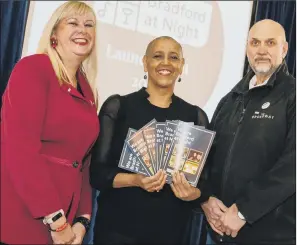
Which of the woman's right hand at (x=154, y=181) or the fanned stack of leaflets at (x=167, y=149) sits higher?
the fanned stack of leaflets at (x=167, y=149)

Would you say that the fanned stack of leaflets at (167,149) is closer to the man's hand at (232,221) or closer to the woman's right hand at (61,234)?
the man's hand at (232,221)

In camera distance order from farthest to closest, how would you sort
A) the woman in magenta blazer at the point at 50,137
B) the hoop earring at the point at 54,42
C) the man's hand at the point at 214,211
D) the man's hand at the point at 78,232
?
the man's hand at the point at 214,211, the hoop earring at the point at 54,42, the man's hand at the point at 78,232, the woman in magenta blazer at the point at 50,137

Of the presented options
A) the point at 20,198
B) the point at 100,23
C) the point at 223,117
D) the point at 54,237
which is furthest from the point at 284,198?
the point at 100,23

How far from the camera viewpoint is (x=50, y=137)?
74.7 inches

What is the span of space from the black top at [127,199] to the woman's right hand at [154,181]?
0.17 metres

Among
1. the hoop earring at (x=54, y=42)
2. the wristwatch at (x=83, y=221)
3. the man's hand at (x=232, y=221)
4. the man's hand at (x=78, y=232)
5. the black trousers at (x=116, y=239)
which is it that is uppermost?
the hoop earring at (x=54, y=42)

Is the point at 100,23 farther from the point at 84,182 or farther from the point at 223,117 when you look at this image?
the point at 84,182

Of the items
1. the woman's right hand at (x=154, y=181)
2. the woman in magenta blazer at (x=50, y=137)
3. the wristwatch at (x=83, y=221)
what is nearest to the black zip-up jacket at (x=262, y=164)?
the woman's right hand at (x=154, y=181)

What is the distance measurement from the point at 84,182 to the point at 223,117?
3.44 ft

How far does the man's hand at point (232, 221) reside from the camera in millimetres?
2275

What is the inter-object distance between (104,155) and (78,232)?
452 mm

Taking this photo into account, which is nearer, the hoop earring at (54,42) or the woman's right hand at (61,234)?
the woman's right hand at (61,234)

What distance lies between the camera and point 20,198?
1798 millimetres

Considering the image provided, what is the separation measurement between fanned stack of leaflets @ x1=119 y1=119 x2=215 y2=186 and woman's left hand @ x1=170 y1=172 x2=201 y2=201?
0.10 feet
